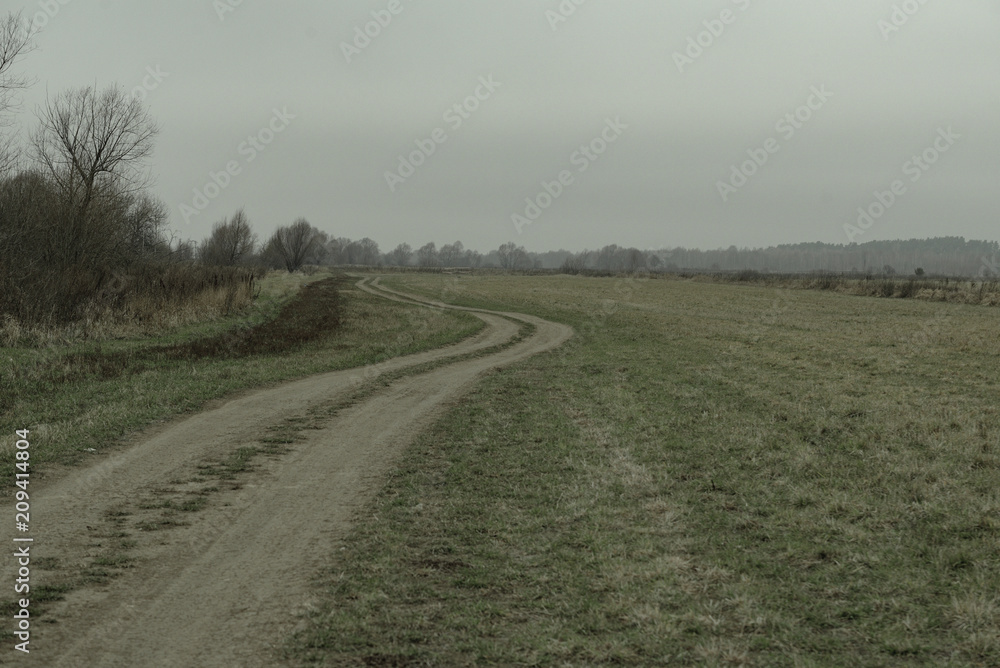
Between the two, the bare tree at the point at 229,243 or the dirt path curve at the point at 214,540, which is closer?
the dirt path curve at the point at 214,540

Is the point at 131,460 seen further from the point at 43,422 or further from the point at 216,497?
the point at 43,422

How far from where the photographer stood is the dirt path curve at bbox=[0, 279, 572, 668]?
4.89 meters

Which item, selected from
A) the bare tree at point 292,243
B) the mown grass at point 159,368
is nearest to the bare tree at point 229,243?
the bare tree at point 292,243

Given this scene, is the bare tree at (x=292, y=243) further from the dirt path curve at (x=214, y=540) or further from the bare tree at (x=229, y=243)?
the dirt path curve at (x=214, y=540)

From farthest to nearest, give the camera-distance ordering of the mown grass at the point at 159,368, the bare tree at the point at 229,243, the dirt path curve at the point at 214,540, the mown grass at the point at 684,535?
the bare tree at the point at 229,243 < the mown grass at the point at 159,368 < the mown grass at the point at 684,535 < the dirt path curve at the point at 214,540

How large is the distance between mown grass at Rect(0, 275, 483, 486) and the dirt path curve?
39.8 inches

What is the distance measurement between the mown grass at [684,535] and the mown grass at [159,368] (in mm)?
4824

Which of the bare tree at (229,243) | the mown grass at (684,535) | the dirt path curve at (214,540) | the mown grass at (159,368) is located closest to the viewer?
the dirt path curve at (214,540)

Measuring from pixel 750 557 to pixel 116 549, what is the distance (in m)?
5.66

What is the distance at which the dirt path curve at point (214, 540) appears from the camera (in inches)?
193

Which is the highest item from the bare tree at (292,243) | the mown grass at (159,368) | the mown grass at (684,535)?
the bare tree at (292,243)

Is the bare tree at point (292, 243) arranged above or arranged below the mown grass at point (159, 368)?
above

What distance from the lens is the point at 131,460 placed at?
9586 mm

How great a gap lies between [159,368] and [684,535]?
1417cm
